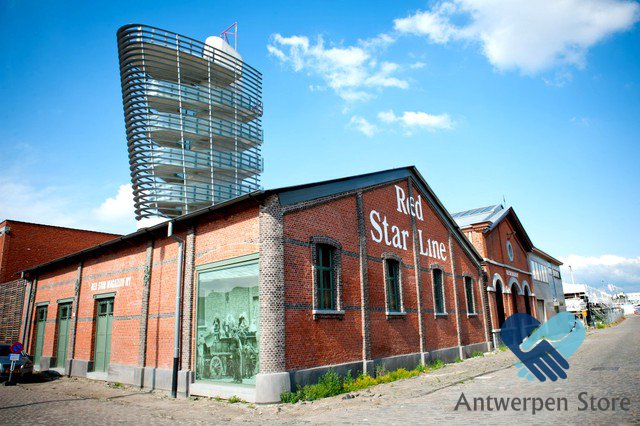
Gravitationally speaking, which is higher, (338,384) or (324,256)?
(324,256)

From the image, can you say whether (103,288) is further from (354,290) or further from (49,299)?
(354,290)

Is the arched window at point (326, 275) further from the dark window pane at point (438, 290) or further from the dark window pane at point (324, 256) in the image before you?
the dark window pane at point (438, 290)

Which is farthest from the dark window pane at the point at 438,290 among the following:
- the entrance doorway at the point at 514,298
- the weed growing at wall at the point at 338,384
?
the entrance doorway at the point at 514,298

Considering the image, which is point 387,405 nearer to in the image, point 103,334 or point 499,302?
point 103,334

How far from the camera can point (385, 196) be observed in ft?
53.8

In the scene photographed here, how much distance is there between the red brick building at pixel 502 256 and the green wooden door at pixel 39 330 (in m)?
24.1

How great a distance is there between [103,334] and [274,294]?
1064 centimetres

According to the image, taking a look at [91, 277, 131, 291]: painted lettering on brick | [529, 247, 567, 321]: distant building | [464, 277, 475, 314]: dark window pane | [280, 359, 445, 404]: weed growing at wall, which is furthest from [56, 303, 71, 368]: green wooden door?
[529, 247, 567, 321]: distant building

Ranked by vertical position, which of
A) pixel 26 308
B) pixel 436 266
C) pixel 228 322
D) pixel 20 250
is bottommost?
pixel 228 322

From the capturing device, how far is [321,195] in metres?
12.8

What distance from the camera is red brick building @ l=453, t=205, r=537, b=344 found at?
2411cm

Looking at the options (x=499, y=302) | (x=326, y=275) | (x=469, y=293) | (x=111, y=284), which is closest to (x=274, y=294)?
(x=326, y=275)

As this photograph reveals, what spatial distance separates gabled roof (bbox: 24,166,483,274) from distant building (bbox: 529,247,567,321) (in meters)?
13.8

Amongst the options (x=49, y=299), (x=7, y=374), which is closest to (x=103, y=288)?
(x=7, y=374)
